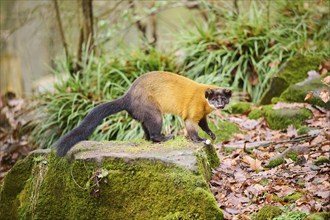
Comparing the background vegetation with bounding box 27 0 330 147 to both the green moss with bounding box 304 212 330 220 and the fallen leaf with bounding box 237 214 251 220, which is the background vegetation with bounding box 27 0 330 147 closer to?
the fallen leaf with bounding box 237 214 251 220

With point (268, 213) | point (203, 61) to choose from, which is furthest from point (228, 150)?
point (203, 61)

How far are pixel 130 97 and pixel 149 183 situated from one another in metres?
1.30

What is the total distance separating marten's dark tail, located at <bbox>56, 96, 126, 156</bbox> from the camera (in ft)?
18.0

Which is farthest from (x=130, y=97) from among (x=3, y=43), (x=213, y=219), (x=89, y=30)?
(x=3, y=43)

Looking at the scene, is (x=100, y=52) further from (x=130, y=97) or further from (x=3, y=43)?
(x=130, y=97)

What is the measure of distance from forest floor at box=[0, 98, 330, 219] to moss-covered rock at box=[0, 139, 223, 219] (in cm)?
32

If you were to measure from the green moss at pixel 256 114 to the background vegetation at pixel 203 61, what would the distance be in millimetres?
1077

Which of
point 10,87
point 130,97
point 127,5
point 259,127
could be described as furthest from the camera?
point 10,87

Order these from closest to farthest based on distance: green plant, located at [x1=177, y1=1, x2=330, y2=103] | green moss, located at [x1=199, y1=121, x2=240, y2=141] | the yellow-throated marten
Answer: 1. the yellow-throated marten
2. green moss, located at [x1=199, y1=121, x2=240, y2=141]
3. green plant, located at [x1=177, y1=1, x2=330, y2=103]

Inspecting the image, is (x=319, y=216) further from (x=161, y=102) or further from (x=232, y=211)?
(x=161, y=102)

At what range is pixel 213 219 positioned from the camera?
15.6 feet

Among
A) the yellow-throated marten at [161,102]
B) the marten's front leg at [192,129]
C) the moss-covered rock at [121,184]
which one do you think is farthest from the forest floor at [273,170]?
the yellow-throated marten at [161,102]

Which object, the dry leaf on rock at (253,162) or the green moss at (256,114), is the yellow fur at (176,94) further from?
the green moss at (256,114)

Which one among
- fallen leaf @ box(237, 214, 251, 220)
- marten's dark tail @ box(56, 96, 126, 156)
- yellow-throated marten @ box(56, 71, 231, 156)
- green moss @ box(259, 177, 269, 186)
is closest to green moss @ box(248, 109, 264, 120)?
yellow-throated marten @ box(56, 71, 231, 156)
